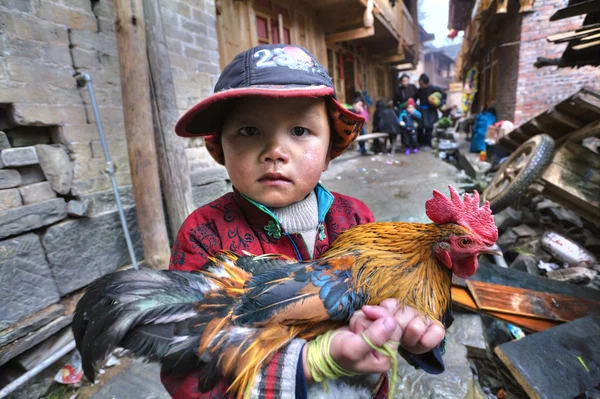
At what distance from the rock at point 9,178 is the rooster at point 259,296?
5.95 feet

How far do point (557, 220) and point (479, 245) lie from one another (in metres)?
4.86

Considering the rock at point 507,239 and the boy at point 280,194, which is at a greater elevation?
the boy at point 280,194

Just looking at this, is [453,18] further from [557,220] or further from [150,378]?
[150,378]

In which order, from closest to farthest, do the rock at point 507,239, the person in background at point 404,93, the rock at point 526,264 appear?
the rock at point 526,264, the rock at point 507,239, the person in background at point 404,93

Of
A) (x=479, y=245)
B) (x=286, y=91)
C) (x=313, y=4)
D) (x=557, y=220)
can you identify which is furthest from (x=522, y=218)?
(x=313, y=4)

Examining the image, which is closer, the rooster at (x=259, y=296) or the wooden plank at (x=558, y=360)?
the rooster at (x=259, y=296)

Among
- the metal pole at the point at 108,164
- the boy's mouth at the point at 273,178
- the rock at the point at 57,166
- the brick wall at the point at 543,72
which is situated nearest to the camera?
the boy's mouth at the point at 273,178

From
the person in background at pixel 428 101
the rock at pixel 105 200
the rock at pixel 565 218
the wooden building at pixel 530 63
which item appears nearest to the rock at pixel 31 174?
the rock at pixel 105 200

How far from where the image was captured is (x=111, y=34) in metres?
2.55

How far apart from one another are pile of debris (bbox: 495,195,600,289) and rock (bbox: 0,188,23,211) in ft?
16.3

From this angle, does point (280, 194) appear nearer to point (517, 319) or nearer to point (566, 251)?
point (517, 319)

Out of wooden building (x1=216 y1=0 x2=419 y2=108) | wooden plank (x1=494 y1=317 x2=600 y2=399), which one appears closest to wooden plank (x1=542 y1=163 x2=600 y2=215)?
wooden plank (x1=494 y1=317 x2=600 y2=399)

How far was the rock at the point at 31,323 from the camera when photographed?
199cm

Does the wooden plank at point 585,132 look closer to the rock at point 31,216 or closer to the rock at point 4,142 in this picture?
the rock at point 31,216
